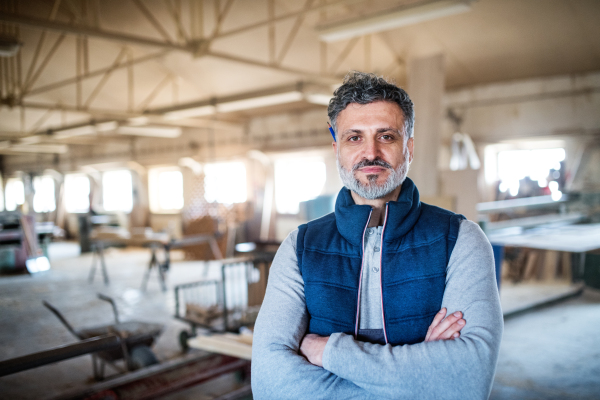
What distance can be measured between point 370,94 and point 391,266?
1.86 feet

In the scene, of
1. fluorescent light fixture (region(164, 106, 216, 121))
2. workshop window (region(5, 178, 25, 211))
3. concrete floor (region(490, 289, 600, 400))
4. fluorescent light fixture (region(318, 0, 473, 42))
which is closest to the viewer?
concrete floor (region(490, 289, 600, 400))

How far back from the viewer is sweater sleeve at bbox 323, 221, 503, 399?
1131 mm

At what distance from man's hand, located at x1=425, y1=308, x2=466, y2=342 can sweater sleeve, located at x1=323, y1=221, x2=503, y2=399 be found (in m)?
0.02

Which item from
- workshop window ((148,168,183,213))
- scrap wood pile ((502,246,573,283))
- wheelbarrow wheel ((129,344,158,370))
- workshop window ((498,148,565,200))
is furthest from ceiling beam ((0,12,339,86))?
workshop window ((148,168,183,213))

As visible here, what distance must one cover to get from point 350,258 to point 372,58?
6798 mm

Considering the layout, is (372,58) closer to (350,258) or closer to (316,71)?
→ (316,71)

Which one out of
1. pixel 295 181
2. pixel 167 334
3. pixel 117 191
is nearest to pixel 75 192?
pixel 117 191

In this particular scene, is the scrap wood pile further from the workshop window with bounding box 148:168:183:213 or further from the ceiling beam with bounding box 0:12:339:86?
the workshop window with bounding box 148:168:183:213

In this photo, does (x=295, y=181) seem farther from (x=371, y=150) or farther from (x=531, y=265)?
(x=371, y=150)

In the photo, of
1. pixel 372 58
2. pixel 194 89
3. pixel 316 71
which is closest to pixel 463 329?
pixel 372 58

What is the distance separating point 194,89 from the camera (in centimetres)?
1030

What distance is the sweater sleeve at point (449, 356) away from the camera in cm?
113

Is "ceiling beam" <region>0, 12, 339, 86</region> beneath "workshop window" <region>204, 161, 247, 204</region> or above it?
above

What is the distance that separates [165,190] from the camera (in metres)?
14.3
